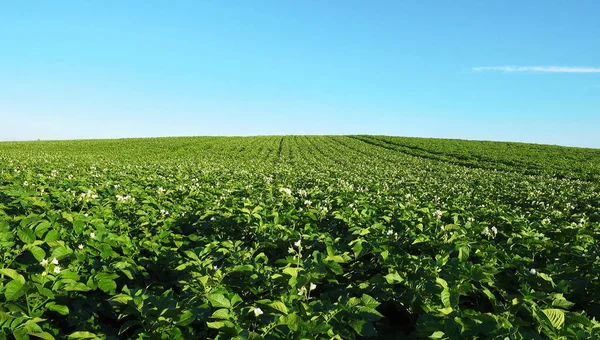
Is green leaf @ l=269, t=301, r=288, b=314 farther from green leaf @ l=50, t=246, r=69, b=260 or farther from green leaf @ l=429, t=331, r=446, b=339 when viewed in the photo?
green leaf @ l=50, t=246, r=69, b=260

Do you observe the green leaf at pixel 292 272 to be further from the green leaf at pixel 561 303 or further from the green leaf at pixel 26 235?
the green leaf at pixel 26 235

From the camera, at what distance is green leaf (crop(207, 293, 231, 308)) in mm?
2889

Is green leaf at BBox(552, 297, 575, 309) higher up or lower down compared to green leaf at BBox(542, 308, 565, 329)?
lower down

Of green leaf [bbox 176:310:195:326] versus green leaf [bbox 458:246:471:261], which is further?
green leaf [bbox 458:246:471:261]

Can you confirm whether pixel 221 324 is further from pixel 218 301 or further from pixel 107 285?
pixel 107 285

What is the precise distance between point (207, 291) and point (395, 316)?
199cm

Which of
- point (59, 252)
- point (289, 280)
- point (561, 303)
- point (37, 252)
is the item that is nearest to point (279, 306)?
point (289, 280)

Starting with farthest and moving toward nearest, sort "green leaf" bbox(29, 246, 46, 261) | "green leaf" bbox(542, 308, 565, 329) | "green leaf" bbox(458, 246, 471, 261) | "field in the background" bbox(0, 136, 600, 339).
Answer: "green leaf" bbox(458, 246, 471, 261) < "green leaf" bbox(29, 246, 46, 261) < "field in the background" bbox(0, 136, 600, 339) < "green leaf" bbox(542, 308, 565, 329)

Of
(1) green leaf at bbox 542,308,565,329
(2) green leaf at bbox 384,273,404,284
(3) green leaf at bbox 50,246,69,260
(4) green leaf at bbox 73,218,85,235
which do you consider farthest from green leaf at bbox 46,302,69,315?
(1) green leaf at bbox 542,308,565,329

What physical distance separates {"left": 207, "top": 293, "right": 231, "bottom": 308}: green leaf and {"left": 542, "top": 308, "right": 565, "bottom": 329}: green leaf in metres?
2.38

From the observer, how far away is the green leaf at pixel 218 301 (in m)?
2.89

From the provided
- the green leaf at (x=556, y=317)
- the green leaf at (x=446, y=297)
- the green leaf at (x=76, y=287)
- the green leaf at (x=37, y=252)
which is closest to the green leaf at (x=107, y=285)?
the green leaf at (x=76, y=287)

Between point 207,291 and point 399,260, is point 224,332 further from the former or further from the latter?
point 399,260

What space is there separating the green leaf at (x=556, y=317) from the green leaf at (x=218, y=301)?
2.38 m
